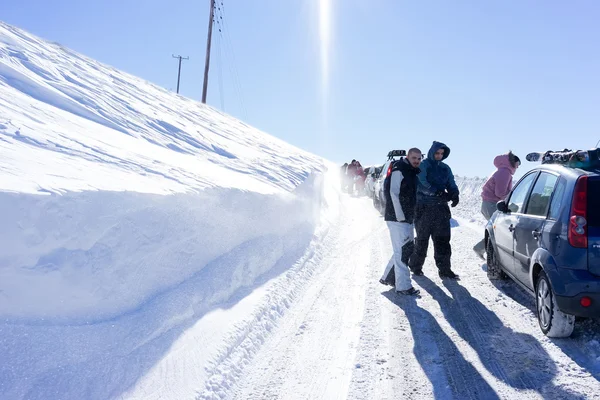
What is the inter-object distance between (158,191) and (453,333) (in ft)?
11.5

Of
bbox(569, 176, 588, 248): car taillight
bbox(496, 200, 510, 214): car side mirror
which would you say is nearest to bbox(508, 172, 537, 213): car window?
bbox(496, 200, 510, 214): car side mirror

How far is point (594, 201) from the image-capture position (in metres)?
3.71

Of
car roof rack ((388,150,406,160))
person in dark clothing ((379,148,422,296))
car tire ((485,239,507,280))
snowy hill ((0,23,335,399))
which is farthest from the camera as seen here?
car roof rack ((388,150,406,160))

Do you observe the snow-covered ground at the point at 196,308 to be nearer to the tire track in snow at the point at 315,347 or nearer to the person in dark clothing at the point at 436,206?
the tire track in snow at the point at 315,347

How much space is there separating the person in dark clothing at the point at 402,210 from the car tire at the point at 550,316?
174cm

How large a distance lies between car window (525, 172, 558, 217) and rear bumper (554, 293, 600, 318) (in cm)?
90

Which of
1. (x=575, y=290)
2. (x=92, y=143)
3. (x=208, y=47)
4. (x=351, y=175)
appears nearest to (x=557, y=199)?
(x=575, y=290)

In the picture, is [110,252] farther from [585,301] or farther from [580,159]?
[580,159]

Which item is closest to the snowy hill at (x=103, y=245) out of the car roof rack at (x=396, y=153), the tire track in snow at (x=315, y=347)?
the tire track in snow at (x=315, y=347)

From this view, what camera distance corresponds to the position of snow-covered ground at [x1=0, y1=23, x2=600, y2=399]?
127 inches

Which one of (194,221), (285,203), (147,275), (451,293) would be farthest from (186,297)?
(285,203)

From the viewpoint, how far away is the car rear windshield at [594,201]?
3668 millimetres

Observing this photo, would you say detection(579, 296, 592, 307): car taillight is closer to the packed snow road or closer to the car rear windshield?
the packed snow road

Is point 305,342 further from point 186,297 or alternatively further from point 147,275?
point 147,275
